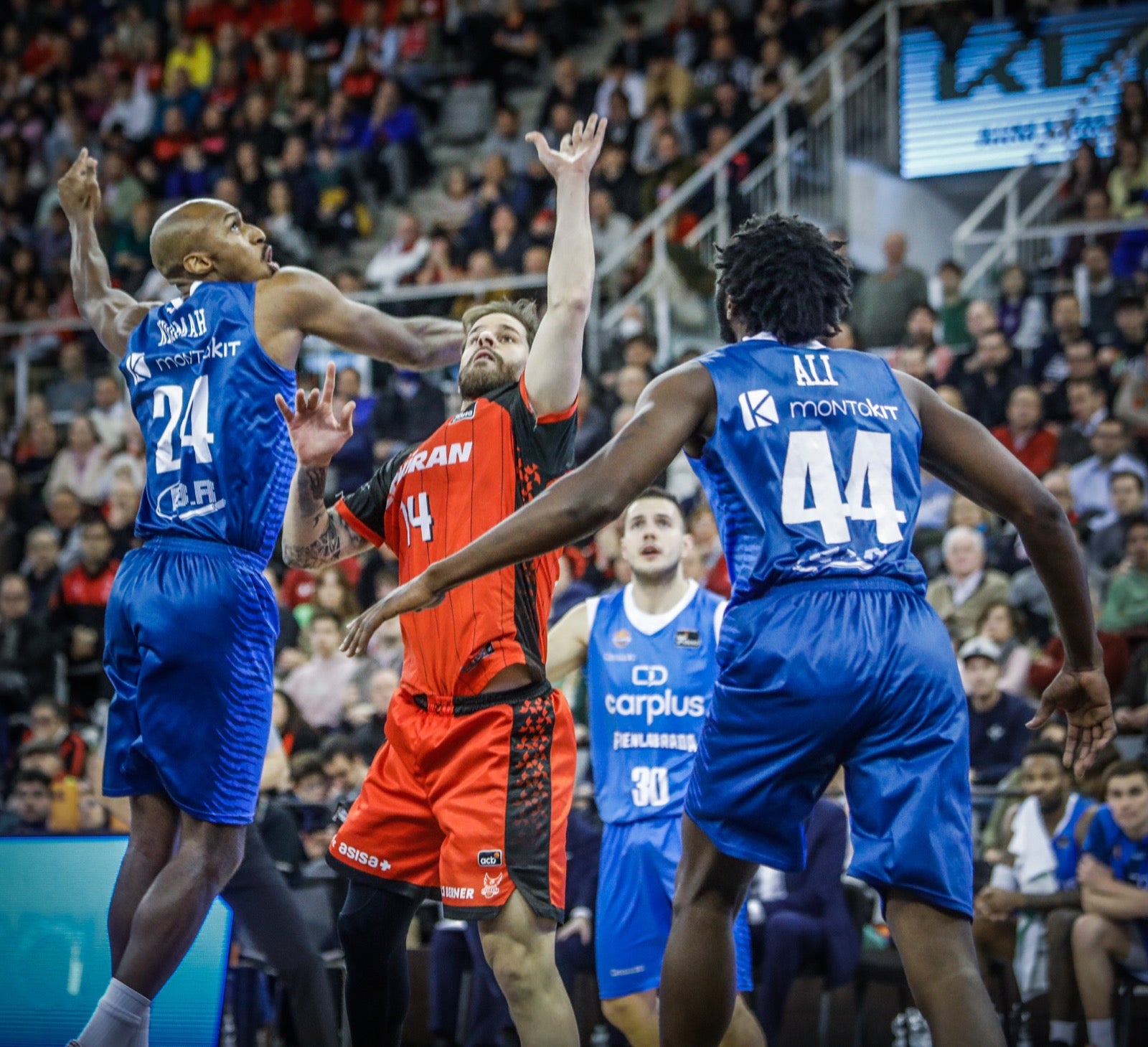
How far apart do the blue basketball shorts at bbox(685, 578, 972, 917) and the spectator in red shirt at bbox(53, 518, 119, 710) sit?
878cm

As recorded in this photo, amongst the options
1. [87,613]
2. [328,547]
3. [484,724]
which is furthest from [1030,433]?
[87,613]

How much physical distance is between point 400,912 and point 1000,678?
5161mm

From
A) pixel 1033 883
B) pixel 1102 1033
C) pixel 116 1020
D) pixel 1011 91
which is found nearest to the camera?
pixel 116 1020

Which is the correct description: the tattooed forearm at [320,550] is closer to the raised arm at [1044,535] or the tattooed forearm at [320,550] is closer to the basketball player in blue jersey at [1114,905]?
the raised arm at [1044,535]

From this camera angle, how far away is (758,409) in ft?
11.5

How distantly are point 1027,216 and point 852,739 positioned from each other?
11000 mm

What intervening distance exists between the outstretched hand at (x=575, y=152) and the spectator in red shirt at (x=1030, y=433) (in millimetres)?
6361

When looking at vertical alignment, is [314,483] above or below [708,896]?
above

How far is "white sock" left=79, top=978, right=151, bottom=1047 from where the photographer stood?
3840mm

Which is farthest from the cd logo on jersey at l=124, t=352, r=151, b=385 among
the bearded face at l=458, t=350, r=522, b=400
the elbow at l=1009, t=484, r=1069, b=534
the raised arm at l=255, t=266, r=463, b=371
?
the elbow at l=1009, t=484, r=1069, b=534

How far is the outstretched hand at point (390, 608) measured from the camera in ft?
11.1

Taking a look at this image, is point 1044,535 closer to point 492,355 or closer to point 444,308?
point 492,355

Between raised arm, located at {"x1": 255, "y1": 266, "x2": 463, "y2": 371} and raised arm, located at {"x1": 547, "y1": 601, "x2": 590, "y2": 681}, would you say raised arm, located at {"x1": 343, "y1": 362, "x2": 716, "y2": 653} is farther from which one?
raised arm, located at {"x1": 547, "y1": 601, "x2": 590, "y2": 681}

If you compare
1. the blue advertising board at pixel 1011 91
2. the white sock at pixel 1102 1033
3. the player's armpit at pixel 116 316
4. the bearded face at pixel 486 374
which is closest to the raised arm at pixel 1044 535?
the bearded face at pixel 486 374
